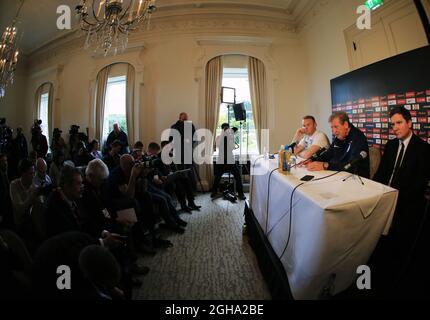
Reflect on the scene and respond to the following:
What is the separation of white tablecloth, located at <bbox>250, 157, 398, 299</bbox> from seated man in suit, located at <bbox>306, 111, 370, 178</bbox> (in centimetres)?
42

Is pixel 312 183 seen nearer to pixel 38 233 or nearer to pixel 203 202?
pixel 38 233

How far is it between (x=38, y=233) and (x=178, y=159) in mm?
3104

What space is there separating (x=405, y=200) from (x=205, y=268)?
1.71 metres

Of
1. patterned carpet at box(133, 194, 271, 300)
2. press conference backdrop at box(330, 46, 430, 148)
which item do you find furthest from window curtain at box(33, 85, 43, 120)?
press conference backdrop at box(330, 46, 430, 148)

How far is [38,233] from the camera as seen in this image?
1738 millimetres

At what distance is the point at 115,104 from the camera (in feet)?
18.7

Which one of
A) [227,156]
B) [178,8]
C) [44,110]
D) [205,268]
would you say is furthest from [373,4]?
[44,110]

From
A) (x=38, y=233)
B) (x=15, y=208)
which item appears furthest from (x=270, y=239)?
(x=15, y=208)

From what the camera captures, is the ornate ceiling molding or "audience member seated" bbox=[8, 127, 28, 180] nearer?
"audience member seated" bbox=[8, 127, 28, 180]

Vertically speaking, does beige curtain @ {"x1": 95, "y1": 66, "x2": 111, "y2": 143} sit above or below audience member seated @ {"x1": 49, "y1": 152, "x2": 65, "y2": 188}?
above

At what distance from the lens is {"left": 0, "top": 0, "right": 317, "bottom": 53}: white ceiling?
430 centimetres

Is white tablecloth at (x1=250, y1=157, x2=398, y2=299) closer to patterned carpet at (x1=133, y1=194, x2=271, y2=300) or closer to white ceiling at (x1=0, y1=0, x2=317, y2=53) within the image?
patterned carpet at (x1=133, y1=194, x2=271, y2=300)

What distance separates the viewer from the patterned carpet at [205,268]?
175 cm

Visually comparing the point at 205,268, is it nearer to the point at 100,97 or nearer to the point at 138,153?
the point at 138,153
